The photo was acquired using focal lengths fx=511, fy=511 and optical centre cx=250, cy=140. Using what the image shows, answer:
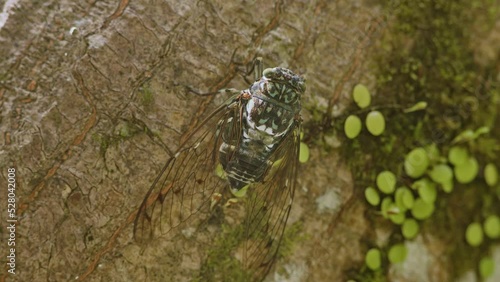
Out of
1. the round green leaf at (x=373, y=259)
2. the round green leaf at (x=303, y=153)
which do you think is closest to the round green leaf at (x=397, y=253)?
the round green leaf at (x=373, y=259)

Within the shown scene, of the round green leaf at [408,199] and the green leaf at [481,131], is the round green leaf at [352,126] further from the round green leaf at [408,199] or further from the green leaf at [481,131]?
the green leaf at [481,131]

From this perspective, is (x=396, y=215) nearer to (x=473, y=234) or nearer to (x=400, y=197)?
(x=400, y=197)

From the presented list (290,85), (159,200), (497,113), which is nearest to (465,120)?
(497,113)

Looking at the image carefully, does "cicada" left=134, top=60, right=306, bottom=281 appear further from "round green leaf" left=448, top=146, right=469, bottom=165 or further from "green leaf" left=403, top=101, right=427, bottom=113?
"round green leaf" left=448, top=146, right=469, bottom=165

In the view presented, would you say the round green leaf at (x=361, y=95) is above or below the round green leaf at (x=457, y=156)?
above

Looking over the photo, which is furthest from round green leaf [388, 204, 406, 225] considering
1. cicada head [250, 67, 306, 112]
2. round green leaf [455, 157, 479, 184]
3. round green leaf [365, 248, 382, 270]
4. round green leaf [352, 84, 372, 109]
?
cicada head [250, 67, 306, 112]

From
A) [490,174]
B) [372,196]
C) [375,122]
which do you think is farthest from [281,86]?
[490,174]
